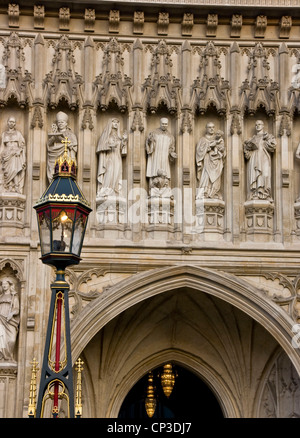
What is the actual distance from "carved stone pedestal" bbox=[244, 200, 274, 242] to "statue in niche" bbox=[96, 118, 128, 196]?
2062mm

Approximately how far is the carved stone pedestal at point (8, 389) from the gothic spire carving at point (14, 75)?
13.5ft

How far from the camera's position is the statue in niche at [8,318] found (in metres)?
15.9

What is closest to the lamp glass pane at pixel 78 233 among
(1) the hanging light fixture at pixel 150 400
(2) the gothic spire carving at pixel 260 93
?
(2) the gothic spire carving at pixel 260 93

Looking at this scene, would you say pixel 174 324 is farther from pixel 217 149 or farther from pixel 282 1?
pixel 282 1

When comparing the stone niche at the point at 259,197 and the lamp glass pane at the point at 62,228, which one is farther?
the stone niche at the point at 259,197

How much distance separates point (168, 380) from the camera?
1855cm

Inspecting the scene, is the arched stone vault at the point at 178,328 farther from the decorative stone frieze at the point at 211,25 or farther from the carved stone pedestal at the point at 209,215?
the decorative stone frieze at the point at 211,25

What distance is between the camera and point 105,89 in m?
17.0

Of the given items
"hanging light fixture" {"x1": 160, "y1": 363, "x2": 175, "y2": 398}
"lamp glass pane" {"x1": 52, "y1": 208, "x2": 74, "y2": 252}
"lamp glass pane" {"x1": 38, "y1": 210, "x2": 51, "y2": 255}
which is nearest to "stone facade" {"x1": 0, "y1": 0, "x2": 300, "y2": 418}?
"hanging light fixture" {"x1": 160, "y1": 363, "x2": 175, "y2": 398}

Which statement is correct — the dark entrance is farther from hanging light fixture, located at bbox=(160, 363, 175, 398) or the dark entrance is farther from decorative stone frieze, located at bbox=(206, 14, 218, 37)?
decorative stone frieze, located at bbox=(206, 14, 218, 37)

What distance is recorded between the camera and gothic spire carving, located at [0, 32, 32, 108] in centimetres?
1686

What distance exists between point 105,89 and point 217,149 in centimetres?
201
